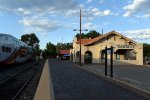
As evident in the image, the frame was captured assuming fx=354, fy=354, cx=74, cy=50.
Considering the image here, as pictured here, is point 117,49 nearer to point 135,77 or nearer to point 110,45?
point 110,45

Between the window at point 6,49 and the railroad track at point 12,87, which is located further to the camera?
the window at point 6,49

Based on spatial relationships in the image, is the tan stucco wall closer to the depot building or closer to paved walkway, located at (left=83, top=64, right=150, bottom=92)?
the depot building

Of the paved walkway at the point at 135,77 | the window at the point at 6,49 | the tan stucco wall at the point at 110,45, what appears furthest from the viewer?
the tan stucco wall at the point at 110,45

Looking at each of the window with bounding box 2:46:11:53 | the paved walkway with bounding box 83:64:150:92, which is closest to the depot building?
the window with bounding box 2:46:11:53

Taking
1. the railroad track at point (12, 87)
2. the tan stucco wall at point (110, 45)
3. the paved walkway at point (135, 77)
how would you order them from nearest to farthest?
1. the railroad track at point (12, 87)
2. the paved walkway at point (135, 77)
3. the tan stucco wall at point (110, 45)

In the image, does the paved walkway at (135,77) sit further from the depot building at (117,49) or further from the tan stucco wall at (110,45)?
the tan stucco wall at (110,45)

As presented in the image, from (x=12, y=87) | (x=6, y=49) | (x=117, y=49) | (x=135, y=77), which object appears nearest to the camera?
(x=12, y=87)

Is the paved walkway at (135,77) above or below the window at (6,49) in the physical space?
below

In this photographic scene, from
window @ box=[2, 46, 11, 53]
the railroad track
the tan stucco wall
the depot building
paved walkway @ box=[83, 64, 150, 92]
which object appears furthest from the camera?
the tan stucco wall

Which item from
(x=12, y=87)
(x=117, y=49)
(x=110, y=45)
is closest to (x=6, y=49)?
(x=12, y=87)

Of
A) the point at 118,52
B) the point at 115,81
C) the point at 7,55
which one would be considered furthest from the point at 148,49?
the point at 115,81

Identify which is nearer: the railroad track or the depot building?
the railroad track

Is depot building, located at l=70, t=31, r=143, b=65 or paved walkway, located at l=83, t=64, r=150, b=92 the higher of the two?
depot building, located at l=70, t=31, r=143, b=65

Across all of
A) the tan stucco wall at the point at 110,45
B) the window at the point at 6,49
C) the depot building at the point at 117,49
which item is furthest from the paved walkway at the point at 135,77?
the tan stucco wall at the point at 110,45
